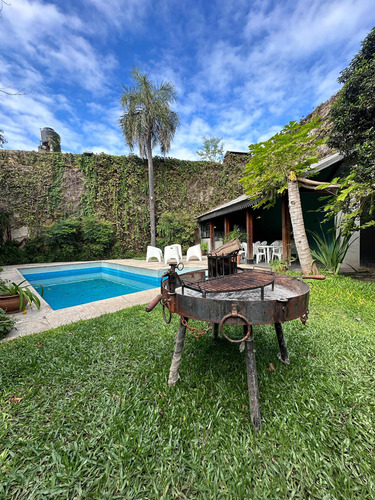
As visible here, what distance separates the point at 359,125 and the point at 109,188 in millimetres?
12174

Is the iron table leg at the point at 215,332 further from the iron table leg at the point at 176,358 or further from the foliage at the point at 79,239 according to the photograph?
the foliage at the point at 79,239

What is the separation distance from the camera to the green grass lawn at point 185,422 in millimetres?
1056

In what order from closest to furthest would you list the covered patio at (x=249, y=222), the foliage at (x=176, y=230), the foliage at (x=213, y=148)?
the covered patio at (x=249, y=222)
the foliage at (x=176, y=230)
the foliage at (x=213, y=148)

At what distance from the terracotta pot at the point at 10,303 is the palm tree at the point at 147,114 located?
10.1m

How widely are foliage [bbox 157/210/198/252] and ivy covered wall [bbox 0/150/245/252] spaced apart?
3.32 feet

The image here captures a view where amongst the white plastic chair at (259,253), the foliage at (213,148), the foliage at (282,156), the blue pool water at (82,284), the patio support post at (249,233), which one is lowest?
the blue pool water at (82,284)

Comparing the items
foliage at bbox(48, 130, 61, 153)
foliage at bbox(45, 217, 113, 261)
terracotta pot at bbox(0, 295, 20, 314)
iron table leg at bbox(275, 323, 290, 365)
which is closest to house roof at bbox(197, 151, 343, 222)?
iron table leg at bbox(275, 323, 290, 365)

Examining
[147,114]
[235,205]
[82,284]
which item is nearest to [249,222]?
[235,205]

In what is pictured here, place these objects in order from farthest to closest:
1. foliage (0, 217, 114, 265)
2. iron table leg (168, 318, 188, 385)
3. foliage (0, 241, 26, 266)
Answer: foliage (0, 217, 114, 265) < foliage (0, 241, 26, 266) < iron table leg (168, 318, 188, 385)

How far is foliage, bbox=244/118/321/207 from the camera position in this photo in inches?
189

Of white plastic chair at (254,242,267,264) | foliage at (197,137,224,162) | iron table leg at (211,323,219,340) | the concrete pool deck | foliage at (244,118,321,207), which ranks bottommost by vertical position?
the concrete pool deck

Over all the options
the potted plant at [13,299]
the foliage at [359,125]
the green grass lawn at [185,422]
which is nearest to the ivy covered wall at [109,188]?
the potted plant at [13,299]

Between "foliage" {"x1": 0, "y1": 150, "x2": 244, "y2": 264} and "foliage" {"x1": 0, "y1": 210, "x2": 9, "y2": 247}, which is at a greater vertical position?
"foliage" {"x1": 0, "y1": 150, "x2": 244, "y2": 264}

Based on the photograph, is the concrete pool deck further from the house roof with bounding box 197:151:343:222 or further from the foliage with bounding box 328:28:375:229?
the house roof with bounding box 197:151:343:222
